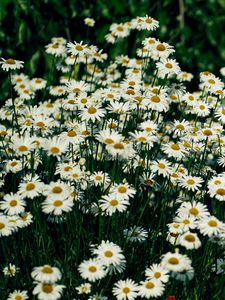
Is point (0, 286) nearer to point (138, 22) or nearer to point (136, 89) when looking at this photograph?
point (136, 89)

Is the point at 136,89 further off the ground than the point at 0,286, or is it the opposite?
the point at 136,89

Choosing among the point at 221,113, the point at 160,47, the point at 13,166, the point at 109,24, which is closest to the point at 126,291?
the point at 13,166

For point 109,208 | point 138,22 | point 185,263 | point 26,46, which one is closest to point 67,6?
point 26,46

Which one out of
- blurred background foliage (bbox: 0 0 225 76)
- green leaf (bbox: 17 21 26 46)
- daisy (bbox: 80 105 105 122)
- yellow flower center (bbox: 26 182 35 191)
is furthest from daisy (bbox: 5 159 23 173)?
green leaf (bbox: 17 21 26 46)

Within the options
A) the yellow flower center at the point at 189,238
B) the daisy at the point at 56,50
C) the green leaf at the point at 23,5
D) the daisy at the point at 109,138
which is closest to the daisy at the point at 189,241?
the yellow flower center at the point at 189,238

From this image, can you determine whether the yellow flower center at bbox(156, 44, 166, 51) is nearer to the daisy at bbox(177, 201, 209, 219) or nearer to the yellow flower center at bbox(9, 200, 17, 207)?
the daisy at bbox(177, 201, 209, 219)

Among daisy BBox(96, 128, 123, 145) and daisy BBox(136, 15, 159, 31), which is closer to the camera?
daisy BBox(96, 128, 123, 145)

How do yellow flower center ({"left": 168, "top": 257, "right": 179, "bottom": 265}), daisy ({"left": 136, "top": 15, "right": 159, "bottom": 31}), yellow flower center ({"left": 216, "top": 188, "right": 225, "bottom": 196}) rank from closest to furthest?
1. yellow flower center ({"left": 168, "top": 257, "right": 179, "bottom": 265})
2. yellow flower center ({"left": 216, "top": 188, "right": 225, "bottom": 196})
3. daisy ({"left": 136, "top": 15, "right": 159, "bottom": 31})
